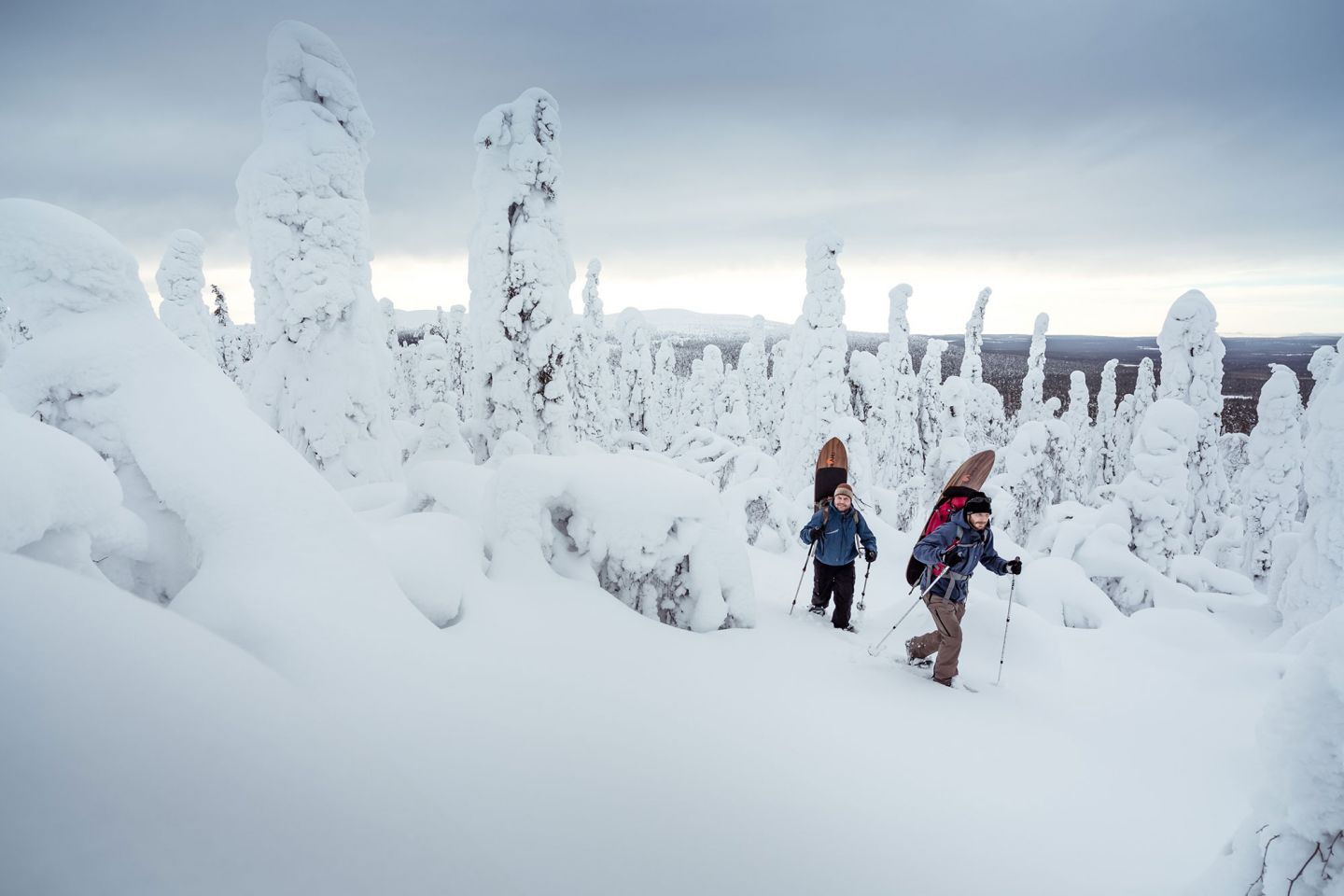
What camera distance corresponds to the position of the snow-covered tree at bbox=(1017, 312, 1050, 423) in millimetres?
39406

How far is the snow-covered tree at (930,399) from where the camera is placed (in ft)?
94.8

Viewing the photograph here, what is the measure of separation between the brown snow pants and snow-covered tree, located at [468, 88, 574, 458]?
9681mm

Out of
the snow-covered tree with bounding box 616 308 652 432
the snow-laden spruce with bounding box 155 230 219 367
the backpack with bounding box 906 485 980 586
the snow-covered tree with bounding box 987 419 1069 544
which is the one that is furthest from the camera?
→ the snow-covered tree with bounding box 616 308 652 432

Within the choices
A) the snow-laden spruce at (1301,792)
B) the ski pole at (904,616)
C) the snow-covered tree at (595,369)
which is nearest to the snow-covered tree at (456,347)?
the snow-covered tree at (595,369)

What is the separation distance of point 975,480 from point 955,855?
4316 mm

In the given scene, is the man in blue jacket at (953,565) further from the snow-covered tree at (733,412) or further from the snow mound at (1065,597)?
the snow-covered tree at (733,412)

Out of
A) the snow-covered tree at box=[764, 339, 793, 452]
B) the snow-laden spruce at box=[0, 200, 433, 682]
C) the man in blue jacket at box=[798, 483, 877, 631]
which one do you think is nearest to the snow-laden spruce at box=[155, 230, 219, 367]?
the snow-laden spruce at box=[0, 200, 433, 682]

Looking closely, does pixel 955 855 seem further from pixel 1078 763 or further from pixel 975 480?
pixel 975 480

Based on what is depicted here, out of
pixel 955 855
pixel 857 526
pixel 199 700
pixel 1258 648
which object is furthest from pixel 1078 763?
pixel 1258 648

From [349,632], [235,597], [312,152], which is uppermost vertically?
[312,152]

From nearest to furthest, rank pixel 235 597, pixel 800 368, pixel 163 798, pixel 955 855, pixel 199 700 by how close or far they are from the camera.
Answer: pixel 163 798, pixel 199 700, pixel 235 597, pixel 955 855, pixel 800 368

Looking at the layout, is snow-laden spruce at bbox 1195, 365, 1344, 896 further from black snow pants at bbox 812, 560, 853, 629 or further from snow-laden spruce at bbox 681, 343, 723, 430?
snow-laden spruce at bbox 681, 343, 723, 430

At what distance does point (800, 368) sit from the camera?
1927 centimetres

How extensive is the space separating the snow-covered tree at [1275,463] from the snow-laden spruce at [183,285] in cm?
3768
